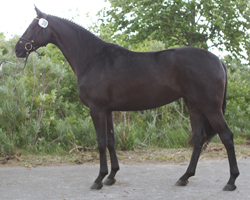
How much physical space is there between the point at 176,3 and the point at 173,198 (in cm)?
1782

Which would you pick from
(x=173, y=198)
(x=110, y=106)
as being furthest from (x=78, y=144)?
(x=173, y=198)

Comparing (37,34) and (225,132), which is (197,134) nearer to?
(225,132)

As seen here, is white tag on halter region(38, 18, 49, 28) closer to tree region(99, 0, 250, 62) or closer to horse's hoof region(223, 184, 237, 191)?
horse's hoof region(223, 184, 237, 191)

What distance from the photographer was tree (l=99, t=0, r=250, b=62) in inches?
751

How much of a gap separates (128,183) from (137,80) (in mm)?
1466

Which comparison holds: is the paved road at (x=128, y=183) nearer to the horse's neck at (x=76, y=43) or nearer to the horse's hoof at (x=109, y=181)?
the horse's hoof at (x=109, y=181)

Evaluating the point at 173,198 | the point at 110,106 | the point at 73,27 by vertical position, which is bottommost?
the point at 173,198

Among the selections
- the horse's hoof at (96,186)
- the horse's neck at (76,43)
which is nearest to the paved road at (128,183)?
the horse's hoof at (96,186)

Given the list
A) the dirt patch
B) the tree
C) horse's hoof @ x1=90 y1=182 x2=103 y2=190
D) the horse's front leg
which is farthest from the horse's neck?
the tree

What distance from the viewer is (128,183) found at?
446 centimetres

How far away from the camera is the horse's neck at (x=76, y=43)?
14.7 ft

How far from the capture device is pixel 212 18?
19703 millimetres

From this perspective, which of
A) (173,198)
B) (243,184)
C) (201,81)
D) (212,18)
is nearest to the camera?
(173,198)

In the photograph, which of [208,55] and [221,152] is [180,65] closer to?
[208,55]
